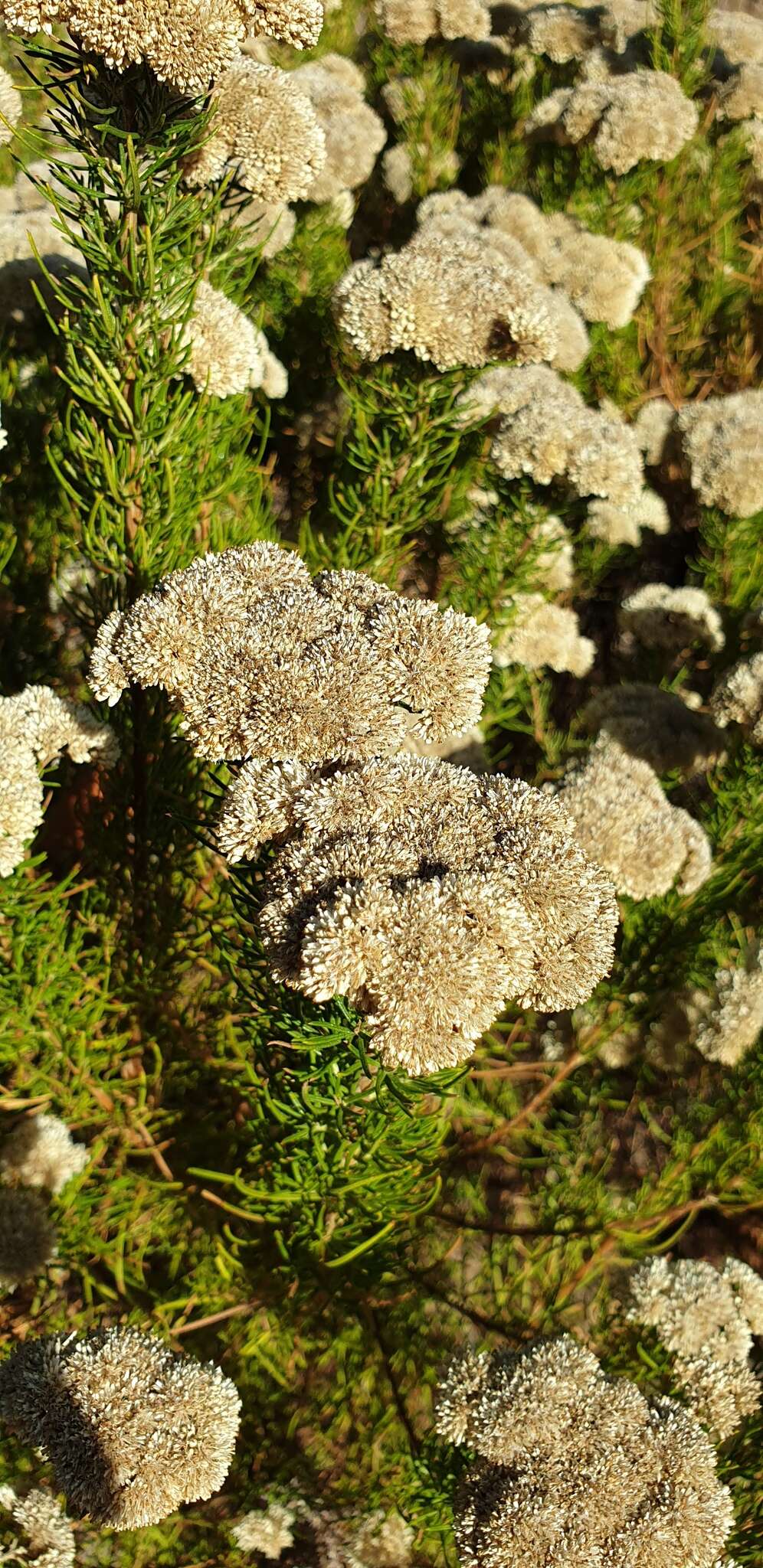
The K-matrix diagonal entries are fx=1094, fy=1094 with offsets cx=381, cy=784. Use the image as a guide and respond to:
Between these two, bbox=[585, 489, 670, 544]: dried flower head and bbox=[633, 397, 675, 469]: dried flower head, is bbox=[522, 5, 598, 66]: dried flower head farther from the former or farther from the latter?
bbox=[585, 489, 670, 544]: dried flower head

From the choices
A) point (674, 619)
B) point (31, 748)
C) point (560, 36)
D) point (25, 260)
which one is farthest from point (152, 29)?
point (560, 36)

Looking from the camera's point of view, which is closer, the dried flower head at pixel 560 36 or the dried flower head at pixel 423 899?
the dried flower head at pixel 423 899

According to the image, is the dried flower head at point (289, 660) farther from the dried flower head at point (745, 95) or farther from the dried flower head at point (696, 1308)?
the dried flower head at point (745, 95)

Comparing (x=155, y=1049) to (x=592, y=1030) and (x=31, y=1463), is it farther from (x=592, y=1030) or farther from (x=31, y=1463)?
(x=592, y=1030)


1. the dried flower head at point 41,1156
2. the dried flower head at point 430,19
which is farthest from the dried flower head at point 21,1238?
the dried flower head at point 430,19

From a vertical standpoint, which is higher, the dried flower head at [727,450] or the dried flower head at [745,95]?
the dried flower head at [745,95]

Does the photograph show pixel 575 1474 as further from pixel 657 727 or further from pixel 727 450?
pixel 727 450
